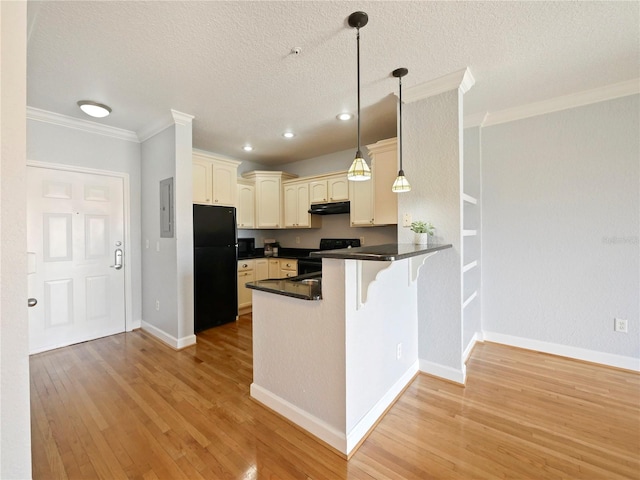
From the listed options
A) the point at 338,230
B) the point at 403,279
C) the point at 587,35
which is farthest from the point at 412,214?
the point at 338,230

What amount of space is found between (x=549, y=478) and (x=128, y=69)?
12.3 feet

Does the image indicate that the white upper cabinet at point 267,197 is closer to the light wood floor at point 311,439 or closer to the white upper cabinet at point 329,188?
the white upper cabinet at point 329,188

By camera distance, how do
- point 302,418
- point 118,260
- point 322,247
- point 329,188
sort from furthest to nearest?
point 322,247, point 329,188, point 118,260, point 302,418

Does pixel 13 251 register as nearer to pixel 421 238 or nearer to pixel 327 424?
pixel 327 424

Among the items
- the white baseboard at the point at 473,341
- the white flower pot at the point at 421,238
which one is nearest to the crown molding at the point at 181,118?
the white flower pot at the point at 421,238

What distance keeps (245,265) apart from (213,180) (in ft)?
4.53

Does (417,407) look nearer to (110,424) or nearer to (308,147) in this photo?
(110,424)

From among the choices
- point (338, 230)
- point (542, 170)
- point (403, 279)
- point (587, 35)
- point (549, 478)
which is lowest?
point (549, 478)

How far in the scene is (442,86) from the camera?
92.7 inches

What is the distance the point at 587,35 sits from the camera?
184 centimetres

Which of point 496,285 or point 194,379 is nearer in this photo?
point 194,379

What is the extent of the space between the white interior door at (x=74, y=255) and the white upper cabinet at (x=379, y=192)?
312 centimetres

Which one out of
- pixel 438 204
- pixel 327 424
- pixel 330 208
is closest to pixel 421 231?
Result: pixel 438 204

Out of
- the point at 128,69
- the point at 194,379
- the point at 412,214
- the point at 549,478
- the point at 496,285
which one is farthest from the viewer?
the point at 496,285
